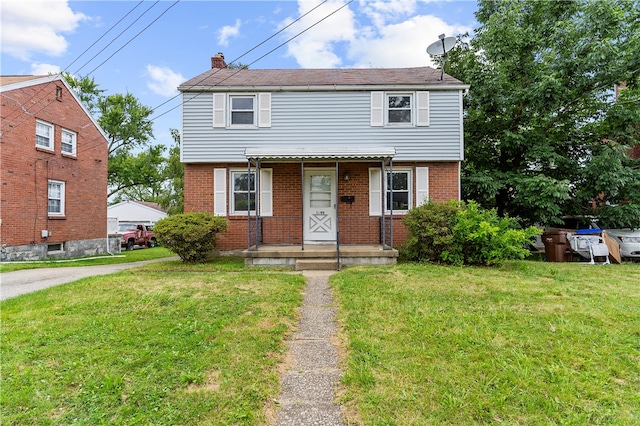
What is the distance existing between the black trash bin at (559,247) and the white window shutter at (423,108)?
532 cm

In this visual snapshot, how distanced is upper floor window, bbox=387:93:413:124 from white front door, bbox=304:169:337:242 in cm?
256

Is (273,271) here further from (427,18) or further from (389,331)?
(427,18)

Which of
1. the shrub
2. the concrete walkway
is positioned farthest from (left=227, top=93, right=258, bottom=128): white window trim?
the concrete walkway

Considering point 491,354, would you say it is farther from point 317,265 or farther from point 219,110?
point 219,110

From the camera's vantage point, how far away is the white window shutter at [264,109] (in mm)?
9898

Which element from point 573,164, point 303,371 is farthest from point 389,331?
point 573,164

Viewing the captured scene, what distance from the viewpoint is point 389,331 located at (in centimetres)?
361

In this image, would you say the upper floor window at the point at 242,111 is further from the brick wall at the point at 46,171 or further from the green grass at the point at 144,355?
the brick wall at the point at 46,171

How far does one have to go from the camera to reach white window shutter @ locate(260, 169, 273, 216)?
9.94m

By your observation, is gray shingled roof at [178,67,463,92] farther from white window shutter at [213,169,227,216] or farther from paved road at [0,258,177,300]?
paved road at [0,258,177,300]

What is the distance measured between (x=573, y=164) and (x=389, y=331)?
11.3m

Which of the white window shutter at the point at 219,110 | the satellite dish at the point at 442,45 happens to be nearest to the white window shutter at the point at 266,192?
the white window shutter at the point at 219,110

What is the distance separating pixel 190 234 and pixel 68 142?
32.7 feet

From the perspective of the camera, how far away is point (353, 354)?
314cm
